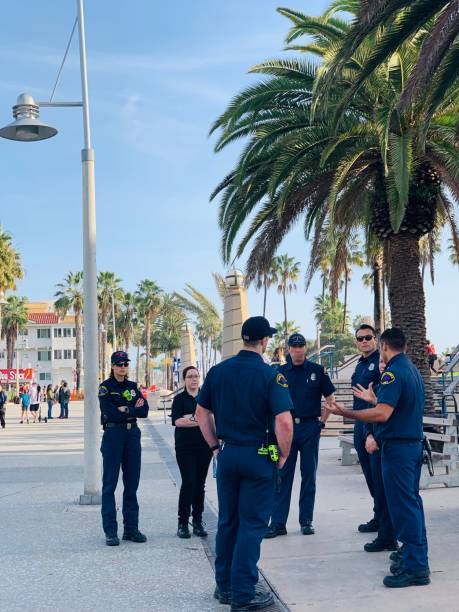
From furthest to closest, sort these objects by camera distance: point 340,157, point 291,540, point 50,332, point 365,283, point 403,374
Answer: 1. point 50,332
2. point 365,283
3. point 340,157
4. point 291,540
5. point 403,374

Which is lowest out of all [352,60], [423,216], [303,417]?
[303,417]

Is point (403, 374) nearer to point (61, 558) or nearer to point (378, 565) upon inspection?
point (378, 565)

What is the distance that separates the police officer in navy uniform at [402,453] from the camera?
534 centimetres

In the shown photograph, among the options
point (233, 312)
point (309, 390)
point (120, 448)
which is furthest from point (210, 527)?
point (233, 312)

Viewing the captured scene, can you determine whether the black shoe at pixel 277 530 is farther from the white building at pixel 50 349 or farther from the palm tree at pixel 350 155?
the white building at pixel 50 349

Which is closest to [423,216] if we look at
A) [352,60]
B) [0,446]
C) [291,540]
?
[352,60]

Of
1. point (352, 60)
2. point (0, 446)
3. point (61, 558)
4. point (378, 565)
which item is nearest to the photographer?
point (378, 565)

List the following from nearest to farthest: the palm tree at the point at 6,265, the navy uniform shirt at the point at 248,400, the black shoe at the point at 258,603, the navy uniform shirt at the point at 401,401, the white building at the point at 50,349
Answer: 1. the black shoe at the point at 258,603
2. the navy uniform shirt at the point at 248,400
3. the navy uniform shirt at the point at 401,401
4. the palm tree at the point at 6,265
5. the white building at the point at 50,349

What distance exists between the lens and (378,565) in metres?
5.95

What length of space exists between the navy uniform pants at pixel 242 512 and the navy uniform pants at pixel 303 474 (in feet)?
7.45

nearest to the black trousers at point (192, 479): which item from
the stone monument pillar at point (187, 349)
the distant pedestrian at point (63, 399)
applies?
the stone monument pillar at point (187, 349)

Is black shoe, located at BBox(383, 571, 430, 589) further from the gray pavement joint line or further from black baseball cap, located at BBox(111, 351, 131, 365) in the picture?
black baseball cap, located at BBox(111, 351, 131, 365)

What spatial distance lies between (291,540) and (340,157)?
27.3 ft

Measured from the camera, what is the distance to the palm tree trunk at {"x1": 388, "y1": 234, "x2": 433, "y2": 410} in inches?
520
